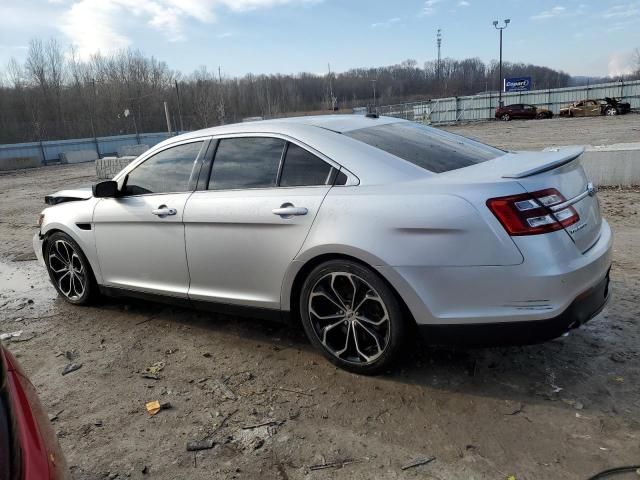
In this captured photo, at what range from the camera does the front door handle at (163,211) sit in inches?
153

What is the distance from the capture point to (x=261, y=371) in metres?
3.49

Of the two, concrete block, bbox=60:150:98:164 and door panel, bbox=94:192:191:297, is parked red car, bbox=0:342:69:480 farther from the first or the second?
concrete block, bbox=60:150:98:164

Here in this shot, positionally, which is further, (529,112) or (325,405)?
(529,112)

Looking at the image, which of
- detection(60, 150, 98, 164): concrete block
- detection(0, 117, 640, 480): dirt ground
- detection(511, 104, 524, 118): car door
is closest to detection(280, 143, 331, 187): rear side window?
detection(0, 117, 640, 480): dirt ground

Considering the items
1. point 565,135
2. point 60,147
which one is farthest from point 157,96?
point 565,135

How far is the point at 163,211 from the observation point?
3941 millimetres

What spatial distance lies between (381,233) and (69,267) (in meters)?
3.36

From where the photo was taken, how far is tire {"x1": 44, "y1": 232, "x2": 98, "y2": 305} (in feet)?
15.6

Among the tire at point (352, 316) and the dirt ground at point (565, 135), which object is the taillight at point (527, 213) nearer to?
the tire at point (352, 316)

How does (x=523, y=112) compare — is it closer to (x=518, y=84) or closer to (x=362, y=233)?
(x=518, y=84)

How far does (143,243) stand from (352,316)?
1.90 metres

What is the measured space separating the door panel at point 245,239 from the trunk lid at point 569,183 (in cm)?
116

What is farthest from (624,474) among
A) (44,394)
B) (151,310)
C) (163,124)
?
(163,124)

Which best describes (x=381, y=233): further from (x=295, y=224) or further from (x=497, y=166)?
(x=497, y=166)
